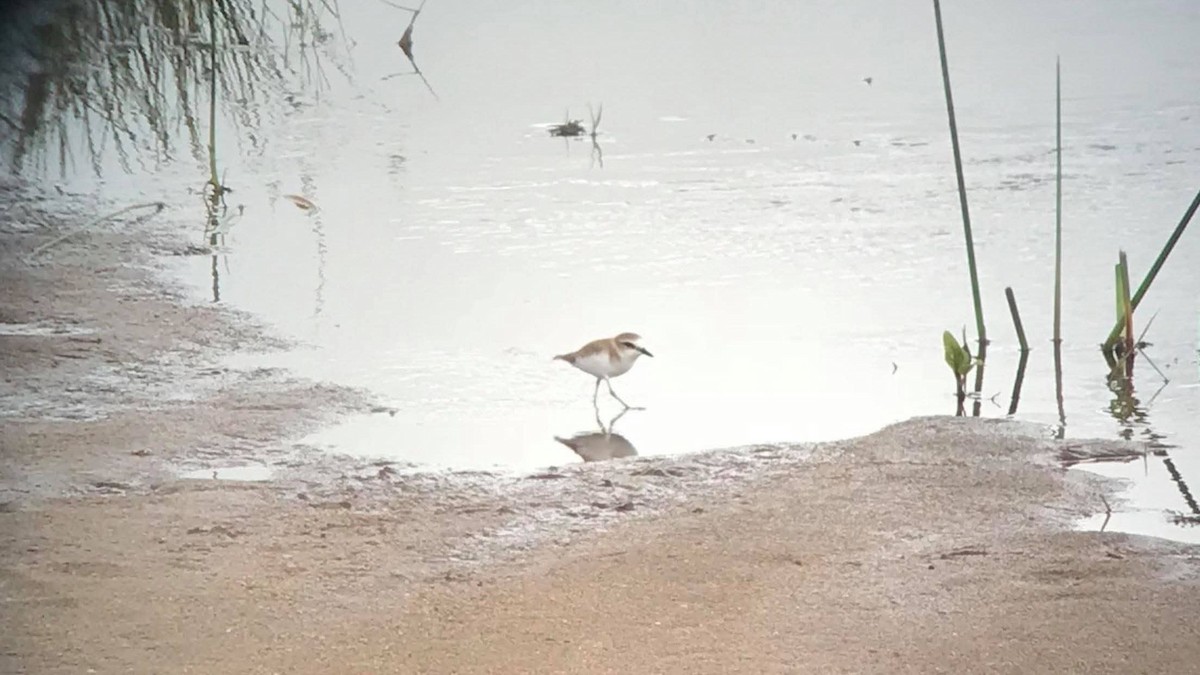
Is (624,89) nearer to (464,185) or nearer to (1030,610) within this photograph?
(464,185)

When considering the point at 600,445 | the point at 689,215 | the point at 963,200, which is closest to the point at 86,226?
the point at 689,215

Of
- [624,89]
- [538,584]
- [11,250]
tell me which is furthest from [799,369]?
[624,89]

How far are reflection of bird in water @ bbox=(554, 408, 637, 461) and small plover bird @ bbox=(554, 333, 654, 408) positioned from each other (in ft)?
0.58

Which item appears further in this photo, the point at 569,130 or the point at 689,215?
the point at 569,130

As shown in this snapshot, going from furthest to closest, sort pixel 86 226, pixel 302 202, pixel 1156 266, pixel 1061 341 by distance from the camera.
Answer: pixel 302 202
pixel 86 226
pixel 1061 341
pixel 1156 266

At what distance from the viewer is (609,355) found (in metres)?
3.65

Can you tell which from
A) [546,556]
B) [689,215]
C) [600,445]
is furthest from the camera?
[689,215]

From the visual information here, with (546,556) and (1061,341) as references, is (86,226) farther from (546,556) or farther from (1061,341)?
(1061,341)

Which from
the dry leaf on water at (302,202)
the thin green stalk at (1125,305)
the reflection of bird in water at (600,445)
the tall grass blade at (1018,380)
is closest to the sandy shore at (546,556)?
the reflection of bird in water at (600,445)

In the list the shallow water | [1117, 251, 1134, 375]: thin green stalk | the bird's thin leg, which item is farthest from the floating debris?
[1117, 251, 1134, 375]: thin green stalk

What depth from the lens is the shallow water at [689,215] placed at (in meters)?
3.69

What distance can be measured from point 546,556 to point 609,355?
991 millimetres

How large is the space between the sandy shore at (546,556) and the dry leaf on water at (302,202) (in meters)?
1.65

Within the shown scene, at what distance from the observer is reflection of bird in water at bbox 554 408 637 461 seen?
3.35 meters
